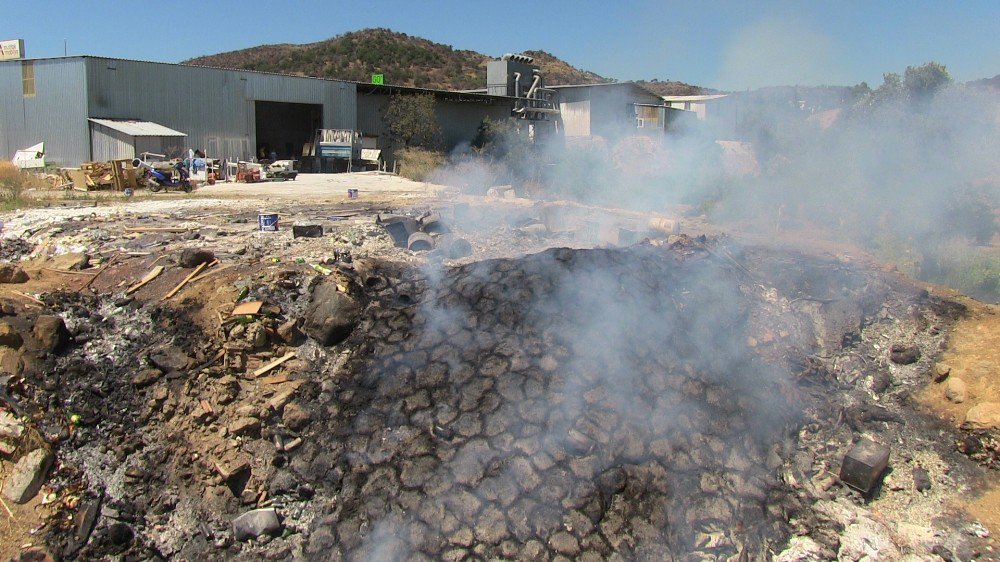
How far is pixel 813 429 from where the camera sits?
474 centimetres

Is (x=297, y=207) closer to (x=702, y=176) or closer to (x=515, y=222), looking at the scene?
(x=515, y=222)

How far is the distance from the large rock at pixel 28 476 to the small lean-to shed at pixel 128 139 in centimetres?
1494

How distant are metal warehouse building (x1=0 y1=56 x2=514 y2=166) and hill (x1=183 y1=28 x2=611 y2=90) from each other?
1964 centimetres

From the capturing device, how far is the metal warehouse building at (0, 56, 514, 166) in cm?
1794

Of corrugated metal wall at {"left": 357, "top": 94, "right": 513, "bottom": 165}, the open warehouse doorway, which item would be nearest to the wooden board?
corrugated metal wall at {"left": 357, "top": 94, "right": 513, "bottom": 165}

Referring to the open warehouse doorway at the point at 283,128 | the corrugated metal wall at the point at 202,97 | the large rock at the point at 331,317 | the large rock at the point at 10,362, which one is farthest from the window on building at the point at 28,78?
the large rock at the point at 331,317

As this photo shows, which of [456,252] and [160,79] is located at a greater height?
[160,79]

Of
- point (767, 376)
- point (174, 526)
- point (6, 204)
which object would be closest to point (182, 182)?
point (6, 204)

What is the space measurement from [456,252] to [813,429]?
371cm

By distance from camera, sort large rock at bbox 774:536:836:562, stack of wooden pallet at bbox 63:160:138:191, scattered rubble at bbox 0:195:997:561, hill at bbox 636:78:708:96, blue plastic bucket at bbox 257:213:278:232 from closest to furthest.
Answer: large rock at bbox 774:536:836:562 → scattered rubble at bbox 0:195:997:561 → blue plastic bucket at bbox 257:213:278:232 → stack of wooden pallet at bbox 63:160:138:191 → hill at bbox 636:78:708:96

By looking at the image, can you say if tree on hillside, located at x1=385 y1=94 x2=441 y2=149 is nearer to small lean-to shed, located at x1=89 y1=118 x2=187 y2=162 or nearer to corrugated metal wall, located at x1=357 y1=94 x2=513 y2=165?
corrugated metal wall, located at x1=357 y1=94 x2=513 y2=165

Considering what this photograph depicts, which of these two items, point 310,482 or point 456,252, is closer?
point 310,482

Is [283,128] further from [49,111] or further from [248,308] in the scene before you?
[248,308]

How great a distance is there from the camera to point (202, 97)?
20047mm
